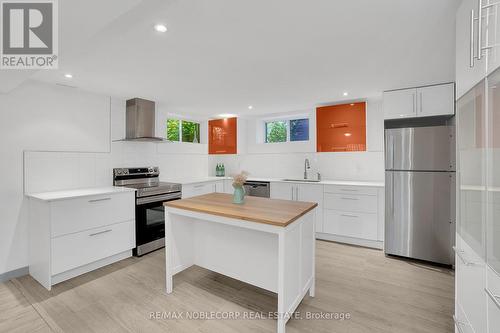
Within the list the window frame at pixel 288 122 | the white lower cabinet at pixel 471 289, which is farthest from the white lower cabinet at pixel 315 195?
the white lower cabinet at pixel 471 289

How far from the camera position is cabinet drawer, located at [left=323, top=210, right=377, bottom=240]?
3.29 meters

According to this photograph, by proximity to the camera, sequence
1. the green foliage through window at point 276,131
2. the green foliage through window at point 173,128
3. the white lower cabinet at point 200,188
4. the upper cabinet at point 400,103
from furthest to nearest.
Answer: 1. the green foliage through window at point 276,131
2. the green foliage through window at point 173,128
3. the white lower cabinet at point 200,188
4. the upper cabinet at point 400,103

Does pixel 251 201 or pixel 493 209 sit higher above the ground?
pixel 493 209

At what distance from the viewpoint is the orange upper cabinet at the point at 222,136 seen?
4926mm

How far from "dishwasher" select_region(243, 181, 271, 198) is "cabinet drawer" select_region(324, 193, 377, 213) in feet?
3.54

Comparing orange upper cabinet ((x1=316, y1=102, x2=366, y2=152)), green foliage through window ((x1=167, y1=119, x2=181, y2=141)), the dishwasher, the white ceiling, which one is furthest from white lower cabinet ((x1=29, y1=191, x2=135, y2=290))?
orange upper cabinet ((x1=316, y1=102, x2=366, y2=152))

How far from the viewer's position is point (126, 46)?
6.21ft

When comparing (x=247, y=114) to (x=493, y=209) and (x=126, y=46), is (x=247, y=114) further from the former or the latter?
(x=493, y=209)

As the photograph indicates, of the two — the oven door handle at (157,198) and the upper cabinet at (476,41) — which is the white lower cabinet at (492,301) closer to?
the upper cabinet at (476,41)

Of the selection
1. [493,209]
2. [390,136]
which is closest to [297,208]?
[493,209]

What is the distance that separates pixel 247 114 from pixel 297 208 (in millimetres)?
3313

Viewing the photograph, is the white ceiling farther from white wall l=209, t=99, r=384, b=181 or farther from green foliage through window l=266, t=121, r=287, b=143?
green foliage through window l=266, t=121, r=287, b=143

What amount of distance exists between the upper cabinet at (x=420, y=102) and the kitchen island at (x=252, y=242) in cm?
207

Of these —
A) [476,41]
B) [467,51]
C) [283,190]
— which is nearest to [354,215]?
[283,190]
